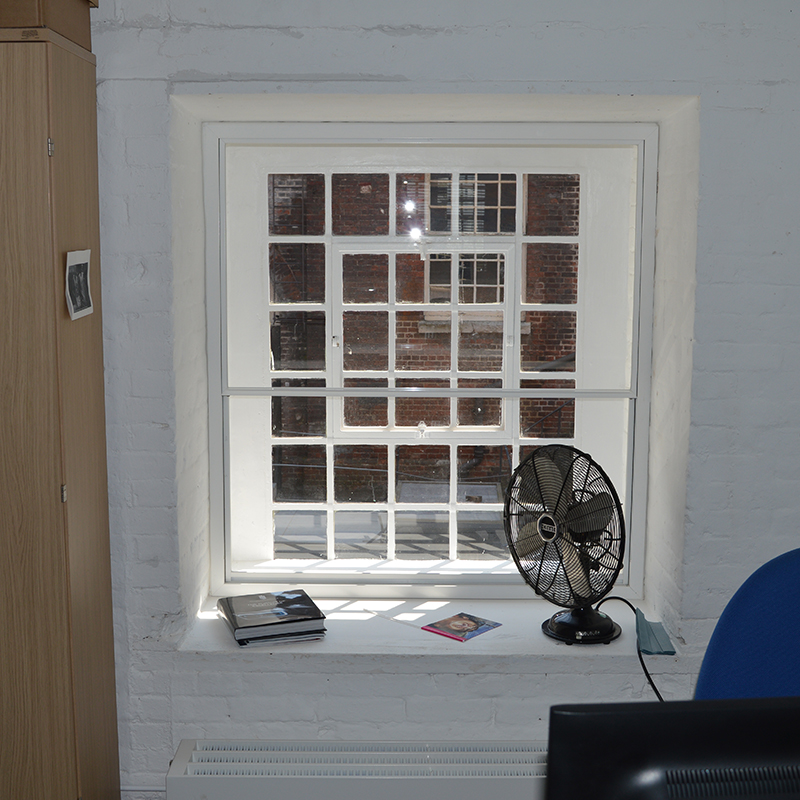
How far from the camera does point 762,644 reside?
1.71 meters

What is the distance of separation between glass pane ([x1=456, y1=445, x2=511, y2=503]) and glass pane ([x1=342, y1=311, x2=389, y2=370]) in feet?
1.41

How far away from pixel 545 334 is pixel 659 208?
553 millimetres

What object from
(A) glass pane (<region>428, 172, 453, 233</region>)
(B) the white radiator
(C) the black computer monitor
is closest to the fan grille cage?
(A) glass pane (<region>428, 172, 453, 233</region>)

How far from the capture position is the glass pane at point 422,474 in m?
3.04

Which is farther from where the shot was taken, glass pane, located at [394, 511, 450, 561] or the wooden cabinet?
glass pane, located at [394, 511, 450, 561]

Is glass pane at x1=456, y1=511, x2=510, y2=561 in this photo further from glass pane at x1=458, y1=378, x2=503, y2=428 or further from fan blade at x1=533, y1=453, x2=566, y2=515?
fan blade at x1=533, y1=453, x2=566, y2=515

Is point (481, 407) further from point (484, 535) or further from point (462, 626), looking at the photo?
point (462, 626)

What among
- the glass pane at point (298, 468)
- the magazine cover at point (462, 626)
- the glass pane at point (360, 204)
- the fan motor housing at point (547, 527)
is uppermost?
the glass pane at point (360, 204)

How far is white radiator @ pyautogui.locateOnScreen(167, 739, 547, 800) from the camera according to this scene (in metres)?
0.98

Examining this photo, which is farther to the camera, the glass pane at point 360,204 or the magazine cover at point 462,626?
the glass pane at point 360,204

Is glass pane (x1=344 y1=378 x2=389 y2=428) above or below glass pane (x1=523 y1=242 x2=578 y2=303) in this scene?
below

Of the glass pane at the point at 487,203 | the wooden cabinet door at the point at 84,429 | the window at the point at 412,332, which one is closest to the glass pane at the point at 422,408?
the window at the point at 412,332

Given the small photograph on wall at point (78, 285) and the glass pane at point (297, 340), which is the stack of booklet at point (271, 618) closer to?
the glass pane at point (297, 340)

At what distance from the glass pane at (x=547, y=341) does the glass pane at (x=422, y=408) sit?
0.30m
